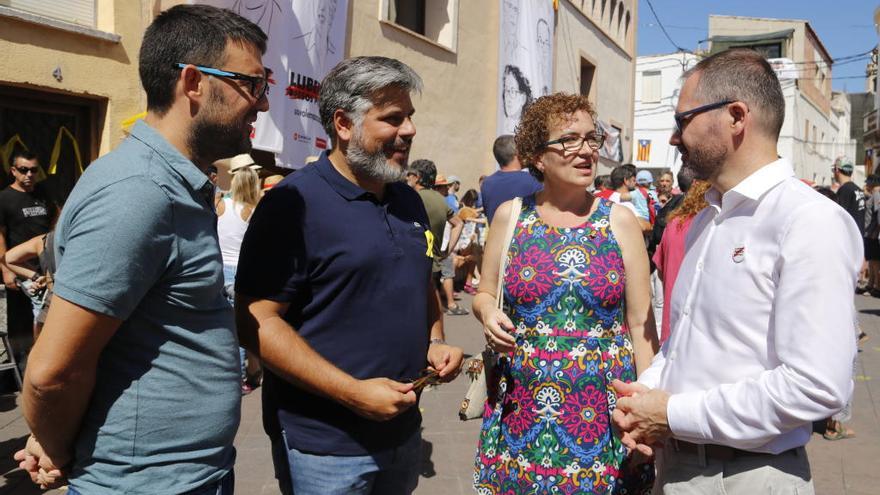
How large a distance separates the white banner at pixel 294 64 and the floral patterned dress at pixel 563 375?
657cm

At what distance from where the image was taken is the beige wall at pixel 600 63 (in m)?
20.0

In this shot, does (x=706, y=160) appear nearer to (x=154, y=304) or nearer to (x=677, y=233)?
(x=154, y=304)

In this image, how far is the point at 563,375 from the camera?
9.25 ft

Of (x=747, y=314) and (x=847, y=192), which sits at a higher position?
(x=847, y=192)

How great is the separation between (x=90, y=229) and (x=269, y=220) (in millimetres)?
696

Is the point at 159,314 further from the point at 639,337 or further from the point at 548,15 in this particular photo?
the point at 548,15

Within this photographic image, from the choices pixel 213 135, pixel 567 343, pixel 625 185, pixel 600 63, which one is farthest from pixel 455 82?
pixel 213 135

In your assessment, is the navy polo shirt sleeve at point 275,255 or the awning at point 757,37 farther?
the awning at point 757,37

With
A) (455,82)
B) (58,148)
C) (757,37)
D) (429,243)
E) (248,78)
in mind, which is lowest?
(429,243)

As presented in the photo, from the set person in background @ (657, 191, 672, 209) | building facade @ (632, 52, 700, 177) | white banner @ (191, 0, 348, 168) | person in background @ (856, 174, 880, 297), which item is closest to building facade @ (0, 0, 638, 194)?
white banner @ (191, 0, 348, 168)

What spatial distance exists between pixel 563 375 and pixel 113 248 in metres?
1.78

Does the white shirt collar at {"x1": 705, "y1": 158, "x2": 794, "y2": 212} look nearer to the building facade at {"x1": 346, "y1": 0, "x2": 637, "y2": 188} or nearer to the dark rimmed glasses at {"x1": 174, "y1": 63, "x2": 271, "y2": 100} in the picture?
the dark rimmed glasses at {"x1": 174, "y1": 63, "x2": 271, "y2": 100}

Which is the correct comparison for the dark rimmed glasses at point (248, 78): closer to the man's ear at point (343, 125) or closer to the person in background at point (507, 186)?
the man's ear at point (343, 125)

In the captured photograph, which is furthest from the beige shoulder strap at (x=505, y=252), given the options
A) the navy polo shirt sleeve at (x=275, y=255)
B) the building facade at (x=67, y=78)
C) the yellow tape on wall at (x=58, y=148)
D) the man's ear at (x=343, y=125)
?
the yellow tape on wall at (x=58, y=148)
